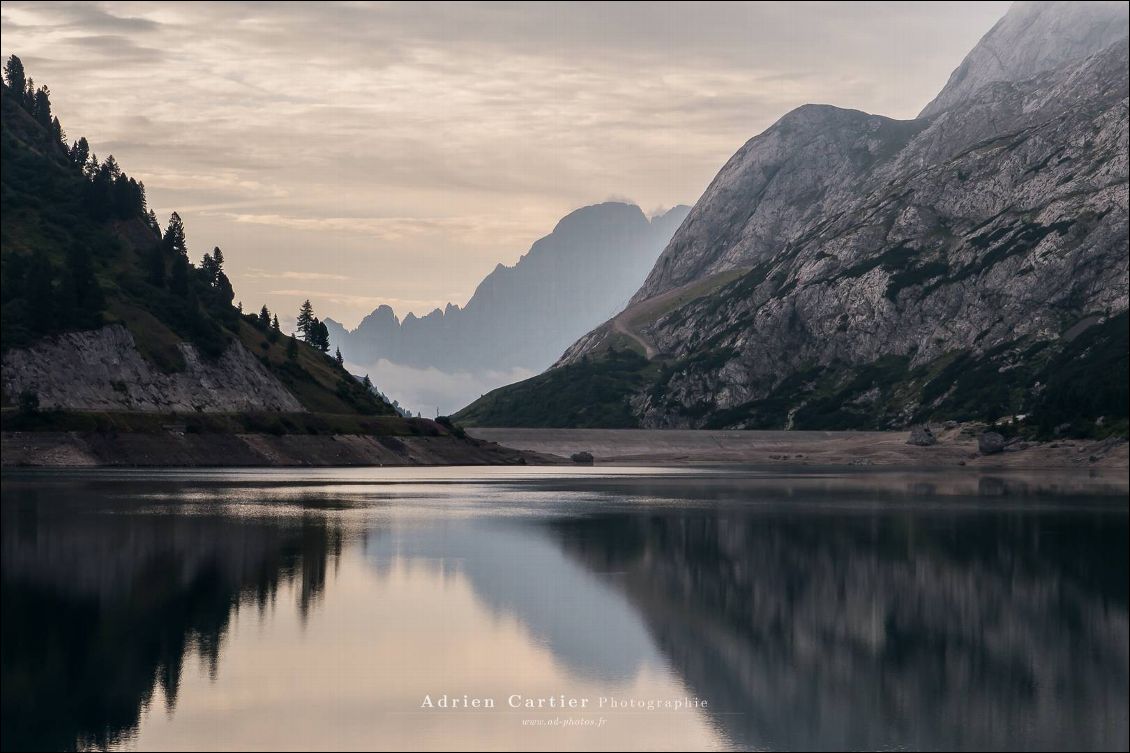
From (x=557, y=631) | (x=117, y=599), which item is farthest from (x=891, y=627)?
(x=117, y=599)

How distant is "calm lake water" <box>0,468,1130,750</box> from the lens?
3334 centimetres

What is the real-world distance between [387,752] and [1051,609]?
3509 cm

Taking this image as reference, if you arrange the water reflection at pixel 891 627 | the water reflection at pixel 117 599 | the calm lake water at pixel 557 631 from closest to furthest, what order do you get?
the calm lake water at pixel 557 631 → the water reflection at pixel 891 627 → the water reflection at pixel 117 599

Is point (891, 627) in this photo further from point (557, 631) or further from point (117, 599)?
→ point (117, 599)

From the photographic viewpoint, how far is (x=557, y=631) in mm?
48250

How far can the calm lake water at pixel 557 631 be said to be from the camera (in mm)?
33344

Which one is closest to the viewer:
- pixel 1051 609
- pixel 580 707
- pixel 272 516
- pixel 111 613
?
pixel 580 707

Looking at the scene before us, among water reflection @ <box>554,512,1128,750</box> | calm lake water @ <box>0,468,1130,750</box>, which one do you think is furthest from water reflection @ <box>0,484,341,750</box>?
water reflection @ <box>554,512,1128,750</box>

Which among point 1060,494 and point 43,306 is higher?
point 43,306

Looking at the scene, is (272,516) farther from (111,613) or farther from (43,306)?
(43,306)

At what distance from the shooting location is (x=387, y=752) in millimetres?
30531

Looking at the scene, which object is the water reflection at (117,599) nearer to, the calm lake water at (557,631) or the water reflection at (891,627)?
the calm lake water at (557,631)

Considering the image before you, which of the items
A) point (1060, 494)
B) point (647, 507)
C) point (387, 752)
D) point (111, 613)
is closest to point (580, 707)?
point (387, 752)

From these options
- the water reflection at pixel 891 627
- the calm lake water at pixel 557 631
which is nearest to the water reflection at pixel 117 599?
the calm lake water at pixel 557 631
